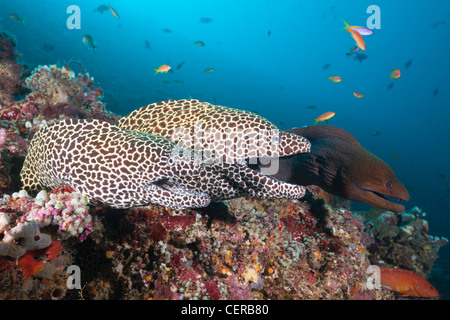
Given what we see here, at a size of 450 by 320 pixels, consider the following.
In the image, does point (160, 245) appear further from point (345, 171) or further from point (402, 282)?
point (402, 282)

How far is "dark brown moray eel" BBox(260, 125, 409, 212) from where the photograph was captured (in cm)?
317

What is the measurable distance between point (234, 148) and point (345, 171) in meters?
1.63

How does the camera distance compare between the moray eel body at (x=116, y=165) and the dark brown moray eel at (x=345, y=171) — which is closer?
the moray eel body at (x=116, y=165)

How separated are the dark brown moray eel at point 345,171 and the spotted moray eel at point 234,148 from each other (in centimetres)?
47

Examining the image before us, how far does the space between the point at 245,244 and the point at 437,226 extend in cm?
4326

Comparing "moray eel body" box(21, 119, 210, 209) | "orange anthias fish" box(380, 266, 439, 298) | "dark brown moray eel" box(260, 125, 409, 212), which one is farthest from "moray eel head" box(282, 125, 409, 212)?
"orange anthias fish" box(380, 266, 439, 298)

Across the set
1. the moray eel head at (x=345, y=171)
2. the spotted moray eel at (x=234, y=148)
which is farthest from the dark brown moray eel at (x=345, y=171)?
the spotted moray eel at (x=234, y=148)

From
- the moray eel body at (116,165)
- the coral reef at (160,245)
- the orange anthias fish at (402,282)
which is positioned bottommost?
the orange anthias fish at (402,282)

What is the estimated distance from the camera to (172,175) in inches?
115

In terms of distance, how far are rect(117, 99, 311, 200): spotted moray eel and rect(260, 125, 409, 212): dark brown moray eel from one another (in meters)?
0.47

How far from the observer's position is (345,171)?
3338 mm

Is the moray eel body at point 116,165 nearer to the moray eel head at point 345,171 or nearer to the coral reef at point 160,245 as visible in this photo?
the coral reef at point 160,245

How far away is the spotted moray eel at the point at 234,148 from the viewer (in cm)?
315

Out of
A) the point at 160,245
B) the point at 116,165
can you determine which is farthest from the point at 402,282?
the point at 116,165
